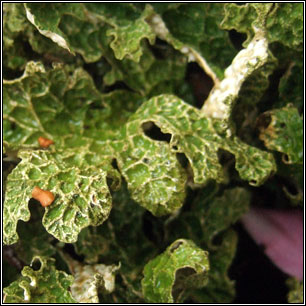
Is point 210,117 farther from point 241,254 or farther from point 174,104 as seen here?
point 241,254

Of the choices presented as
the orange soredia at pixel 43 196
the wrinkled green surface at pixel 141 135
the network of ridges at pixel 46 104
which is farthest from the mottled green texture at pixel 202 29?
the orange soredia at pixel 43 196

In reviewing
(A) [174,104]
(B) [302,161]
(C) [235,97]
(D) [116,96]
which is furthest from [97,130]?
(B) [302,161]

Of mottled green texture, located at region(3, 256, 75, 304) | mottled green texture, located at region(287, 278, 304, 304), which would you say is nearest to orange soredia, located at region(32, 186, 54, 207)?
mottled green texture, located at region(3, 256, 75, 304)

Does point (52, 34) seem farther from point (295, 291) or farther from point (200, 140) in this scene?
point (295, 291)

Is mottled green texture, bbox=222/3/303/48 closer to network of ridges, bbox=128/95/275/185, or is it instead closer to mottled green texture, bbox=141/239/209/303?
network of ridges, bbox=128/95/275/185

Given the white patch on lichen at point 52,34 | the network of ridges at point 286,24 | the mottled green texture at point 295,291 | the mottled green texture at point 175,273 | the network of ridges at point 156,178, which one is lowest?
the mottled green texture at point 295,291

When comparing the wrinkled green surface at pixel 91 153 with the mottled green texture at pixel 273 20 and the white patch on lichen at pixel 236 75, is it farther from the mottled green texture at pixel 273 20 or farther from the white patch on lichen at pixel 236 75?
the mottled green texture at pixel 273 20
